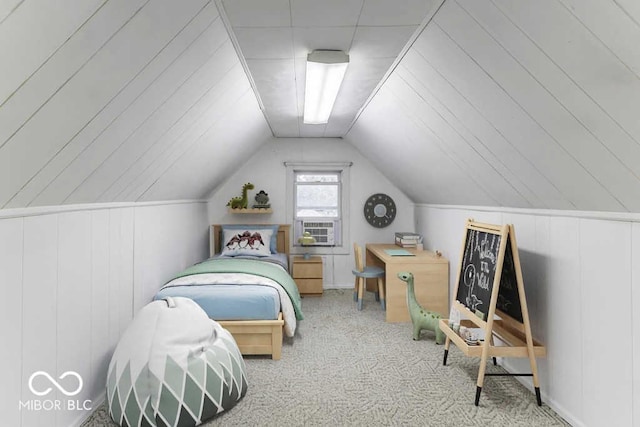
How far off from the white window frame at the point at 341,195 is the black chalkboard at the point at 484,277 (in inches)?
110

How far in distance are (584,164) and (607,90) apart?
0.49 meters

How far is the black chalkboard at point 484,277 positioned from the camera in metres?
2.62

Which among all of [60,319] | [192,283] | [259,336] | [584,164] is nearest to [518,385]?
[584,164]

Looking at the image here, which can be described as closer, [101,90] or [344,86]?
[101,90]

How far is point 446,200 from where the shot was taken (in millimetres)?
4367

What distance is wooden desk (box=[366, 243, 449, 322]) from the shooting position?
13.9 ft

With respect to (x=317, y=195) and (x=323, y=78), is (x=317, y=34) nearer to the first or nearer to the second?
(x=323, y=78)

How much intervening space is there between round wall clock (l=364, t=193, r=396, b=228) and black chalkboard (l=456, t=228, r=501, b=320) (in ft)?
8.71

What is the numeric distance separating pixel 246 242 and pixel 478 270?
118 inches

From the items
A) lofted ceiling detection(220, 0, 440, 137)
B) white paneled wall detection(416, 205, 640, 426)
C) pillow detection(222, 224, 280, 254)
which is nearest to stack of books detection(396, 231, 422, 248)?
pillow detection(222, 224, 280, 254)

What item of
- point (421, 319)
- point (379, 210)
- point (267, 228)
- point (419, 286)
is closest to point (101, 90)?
point (421, 319)

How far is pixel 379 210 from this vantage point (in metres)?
5.82

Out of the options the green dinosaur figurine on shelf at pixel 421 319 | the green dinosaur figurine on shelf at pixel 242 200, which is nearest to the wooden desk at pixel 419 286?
the green dinosaur figurine on shelf at pixel 421 319

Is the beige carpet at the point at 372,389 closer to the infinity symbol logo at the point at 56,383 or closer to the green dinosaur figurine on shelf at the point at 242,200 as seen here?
the infinity symbol logo at the point at 56,383
